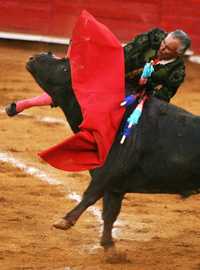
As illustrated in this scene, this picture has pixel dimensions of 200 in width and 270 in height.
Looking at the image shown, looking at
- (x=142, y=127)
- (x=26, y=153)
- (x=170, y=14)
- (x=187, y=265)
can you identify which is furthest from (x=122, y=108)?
(x=170, y=14)

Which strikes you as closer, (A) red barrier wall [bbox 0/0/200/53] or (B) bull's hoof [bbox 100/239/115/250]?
(B) bull's hoof [bbox 100/239/115/250]

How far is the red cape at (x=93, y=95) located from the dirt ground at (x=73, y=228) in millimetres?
532

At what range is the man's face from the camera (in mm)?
4301

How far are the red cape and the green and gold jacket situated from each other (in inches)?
A: 4.2

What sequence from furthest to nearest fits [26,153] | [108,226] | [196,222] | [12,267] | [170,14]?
[170,14] < [26,153] < [196,222] < [108,226] < [12,267]

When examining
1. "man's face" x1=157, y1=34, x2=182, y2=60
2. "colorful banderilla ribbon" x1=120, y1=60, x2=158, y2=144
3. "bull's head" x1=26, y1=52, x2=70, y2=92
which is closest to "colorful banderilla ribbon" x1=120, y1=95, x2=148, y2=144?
"colorful banderilla ribbon" x1=120, y1=60, x2=158, y2=144

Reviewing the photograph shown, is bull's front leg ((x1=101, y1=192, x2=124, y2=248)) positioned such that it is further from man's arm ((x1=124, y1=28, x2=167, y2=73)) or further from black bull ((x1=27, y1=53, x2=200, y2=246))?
man's arm ((x1=124, y1=28, x2=167, y2=73))

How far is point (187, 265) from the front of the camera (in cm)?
454

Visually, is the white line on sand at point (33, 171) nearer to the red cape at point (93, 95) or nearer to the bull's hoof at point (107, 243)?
the bull's hoof at point (107, 243)

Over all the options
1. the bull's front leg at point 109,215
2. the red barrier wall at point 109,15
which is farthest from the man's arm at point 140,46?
the red barrier wall at point 109,15

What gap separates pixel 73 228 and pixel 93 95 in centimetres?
100

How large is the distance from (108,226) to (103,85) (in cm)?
77

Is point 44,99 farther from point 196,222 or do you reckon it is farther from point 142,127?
point 196,222

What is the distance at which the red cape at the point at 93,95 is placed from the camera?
4.29 meters
